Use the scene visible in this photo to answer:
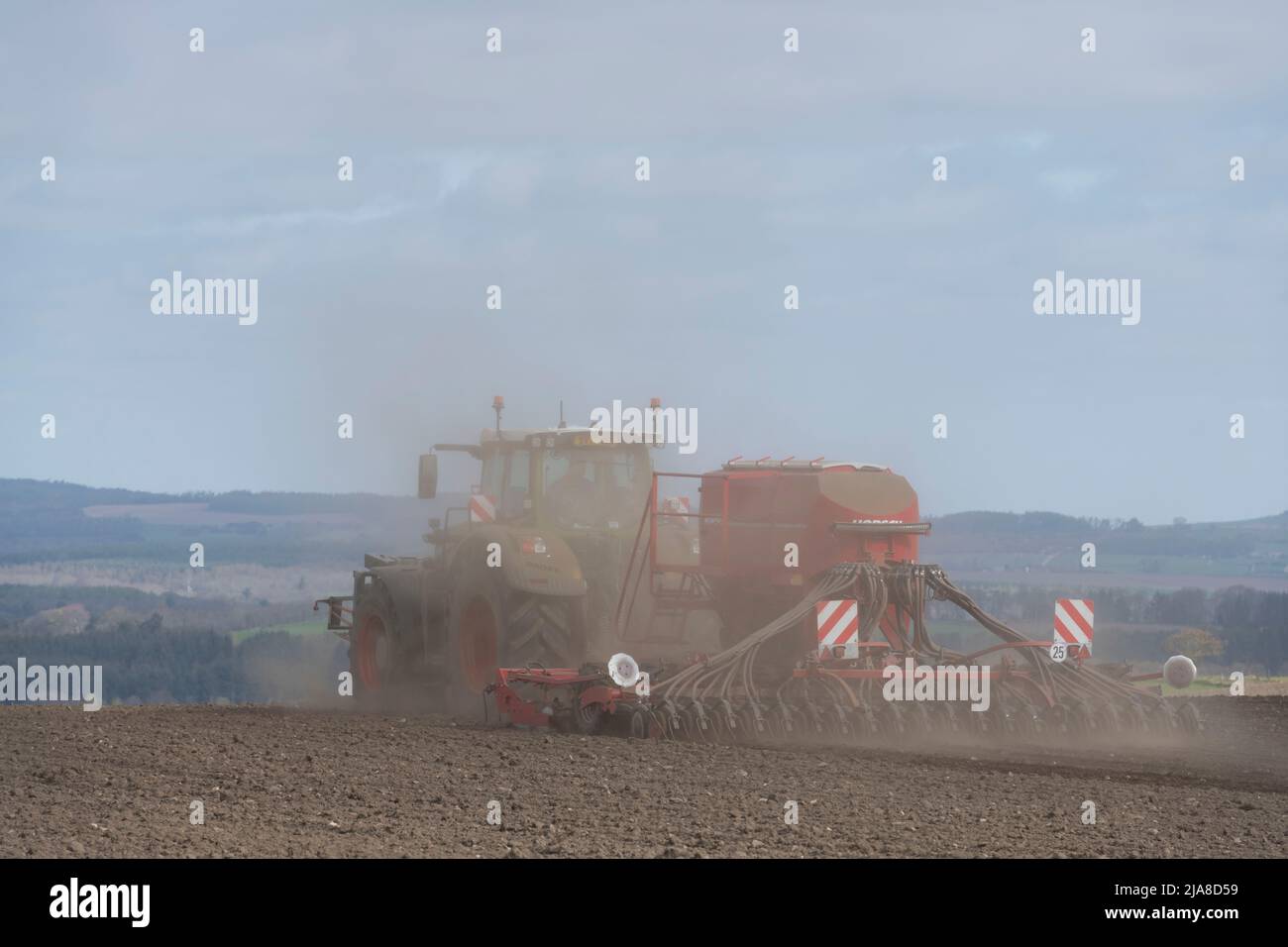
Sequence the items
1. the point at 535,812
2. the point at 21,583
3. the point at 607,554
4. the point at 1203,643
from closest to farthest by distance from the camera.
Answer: the point at 535,812, the point at 607,554, the point at 1203,643, the point at 21,583

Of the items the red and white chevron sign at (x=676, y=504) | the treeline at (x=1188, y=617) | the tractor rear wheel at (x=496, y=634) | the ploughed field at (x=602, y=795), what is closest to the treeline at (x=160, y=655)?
the tractor rear wheel at (x=496, y=634)

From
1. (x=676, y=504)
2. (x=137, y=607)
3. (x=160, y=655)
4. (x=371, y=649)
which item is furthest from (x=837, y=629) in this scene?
(x=137, y=607)

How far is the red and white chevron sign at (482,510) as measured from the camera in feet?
54.5

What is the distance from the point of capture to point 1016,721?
44.6 ft

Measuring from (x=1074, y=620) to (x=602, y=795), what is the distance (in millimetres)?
6804

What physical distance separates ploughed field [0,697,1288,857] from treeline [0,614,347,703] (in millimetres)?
14203

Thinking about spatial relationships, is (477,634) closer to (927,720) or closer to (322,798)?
(927,720)

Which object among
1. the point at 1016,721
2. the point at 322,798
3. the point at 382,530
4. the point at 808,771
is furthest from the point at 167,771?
the point at 382,530

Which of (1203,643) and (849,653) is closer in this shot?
(849,653)

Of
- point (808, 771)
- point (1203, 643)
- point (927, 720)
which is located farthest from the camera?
point (1203, 643)

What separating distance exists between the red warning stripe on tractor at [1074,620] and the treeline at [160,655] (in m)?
14.3

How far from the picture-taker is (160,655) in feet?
145

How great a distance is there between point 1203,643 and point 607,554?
15.8 m

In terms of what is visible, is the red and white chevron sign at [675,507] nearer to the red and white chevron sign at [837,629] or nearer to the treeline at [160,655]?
the red and white chevron sign at [837,629]
